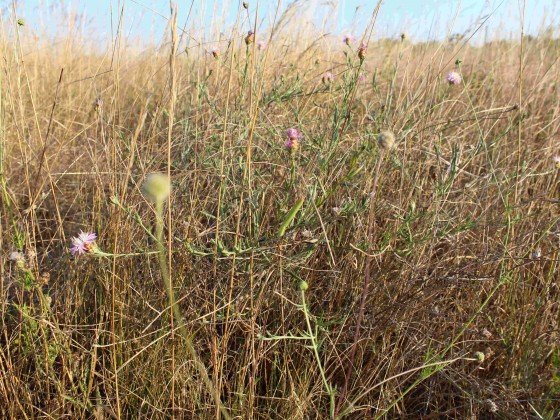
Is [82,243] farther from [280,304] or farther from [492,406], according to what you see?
[492,406]

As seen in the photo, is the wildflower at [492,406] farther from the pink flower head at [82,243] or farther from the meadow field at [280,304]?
the pink flower head at [82,243]

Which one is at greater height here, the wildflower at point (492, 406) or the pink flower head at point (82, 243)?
the pink flower head at point (82, 243)

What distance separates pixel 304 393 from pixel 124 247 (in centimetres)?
53

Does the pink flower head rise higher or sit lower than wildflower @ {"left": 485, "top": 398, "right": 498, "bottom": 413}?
higher

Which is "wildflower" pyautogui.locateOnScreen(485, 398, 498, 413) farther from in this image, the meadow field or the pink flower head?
the pink flower head

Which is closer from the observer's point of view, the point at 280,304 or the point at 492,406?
the point at 492,406

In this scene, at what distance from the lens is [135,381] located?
108 centimetres

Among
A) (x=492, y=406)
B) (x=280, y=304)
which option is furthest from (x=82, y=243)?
(x=492, y=406)

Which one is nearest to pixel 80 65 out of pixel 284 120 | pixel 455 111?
pixel 284 120

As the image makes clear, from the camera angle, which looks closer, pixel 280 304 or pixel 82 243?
pixel 82 243

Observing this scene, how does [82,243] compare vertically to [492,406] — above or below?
above

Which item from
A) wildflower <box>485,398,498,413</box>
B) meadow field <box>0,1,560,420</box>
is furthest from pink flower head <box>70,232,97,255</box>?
wildflower <box>485,398,498,413</box>

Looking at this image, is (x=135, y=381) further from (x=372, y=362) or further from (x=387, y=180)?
(x=387, y=180)

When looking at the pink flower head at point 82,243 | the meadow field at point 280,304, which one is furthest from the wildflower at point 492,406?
the pink flower head at point 82,243
